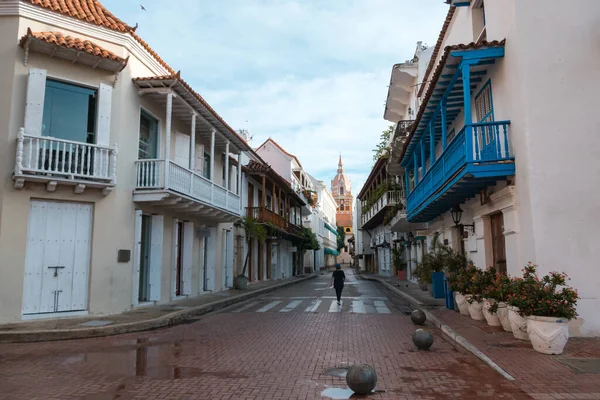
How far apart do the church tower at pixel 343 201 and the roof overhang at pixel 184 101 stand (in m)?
84.1

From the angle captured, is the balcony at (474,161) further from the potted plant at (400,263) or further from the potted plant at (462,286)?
the potted plant at (400,263)

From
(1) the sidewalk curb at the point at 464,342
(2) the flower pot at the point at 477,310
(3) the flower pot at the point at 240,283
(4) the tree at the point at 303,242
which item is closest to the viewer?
(1) the sidewalk curb at the point at 464,342

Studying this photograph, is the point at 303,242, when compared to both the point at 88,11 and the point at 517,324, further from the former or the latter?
the point at 517,324

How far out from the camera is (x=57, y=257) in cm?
1145

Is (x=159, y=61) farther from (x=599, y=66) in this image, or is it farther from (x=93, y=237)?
(x=599, y=66)

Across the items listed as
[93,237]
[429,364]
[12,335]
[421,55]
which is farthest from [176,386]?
[421,55]

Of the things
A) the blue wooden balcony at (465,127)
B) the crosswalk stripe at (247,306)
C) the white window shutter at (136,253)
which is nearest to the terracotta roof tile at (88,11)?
the white window shutter at (136,253)

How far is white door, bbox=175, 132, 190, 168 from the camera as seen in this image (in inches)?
620

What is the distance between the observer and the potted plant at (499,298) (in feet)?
28.0

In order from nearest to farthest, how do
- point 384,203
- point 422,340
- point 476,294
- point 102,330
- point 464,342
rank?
point 422,340 < point 464,342 < point 102,330 < point 476,294 < point 384,203

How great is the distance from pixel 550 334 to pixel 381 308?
761 cm

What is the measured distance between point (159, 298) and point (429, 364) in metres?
9.83

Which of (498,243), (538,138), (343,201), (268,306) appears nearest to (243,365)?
(538,138)

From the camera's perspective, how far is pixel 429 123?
1424 centimetres
